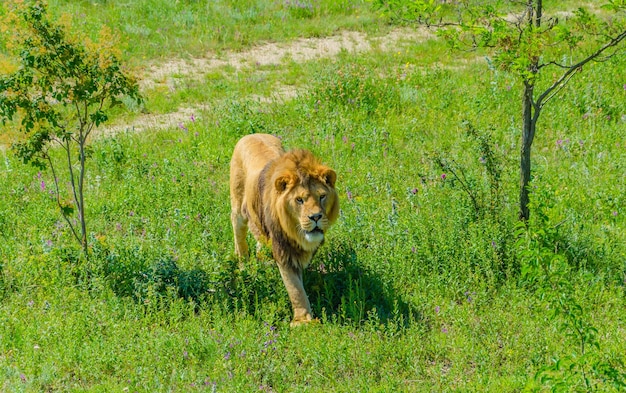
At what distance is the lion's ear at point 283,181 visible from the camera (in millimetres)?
7598

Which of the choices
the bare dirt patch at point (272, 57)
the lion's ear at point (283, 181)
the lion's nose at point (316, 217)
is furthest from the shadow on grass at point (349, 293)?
the bare dirt patch at point (272, 57)

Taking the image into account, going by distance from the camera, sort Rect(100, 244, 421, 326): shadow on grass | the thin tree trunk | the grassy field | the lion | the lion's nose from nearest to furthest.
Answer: the grassy field, the lion's nose, the lion, Rect(100, 244, 421, 326): shadow on grass, the thin tree trunk

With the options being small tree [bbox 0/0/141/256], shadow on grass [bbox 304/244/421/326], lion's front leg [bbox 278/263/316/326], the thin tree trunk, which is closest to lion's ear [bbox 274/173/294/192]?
lion's front leg [bbox 278/263/316/326]

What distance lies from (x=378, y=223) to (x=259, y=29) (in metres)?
9.37

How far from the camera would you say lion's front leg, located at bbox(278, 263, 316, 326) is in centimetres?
779

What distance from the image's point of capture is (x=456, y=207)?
30.3 ft

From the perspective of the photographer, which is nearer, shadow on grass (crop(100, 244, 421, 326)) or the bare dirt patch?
shadow on grass (crop(100, 244, 421, 326))

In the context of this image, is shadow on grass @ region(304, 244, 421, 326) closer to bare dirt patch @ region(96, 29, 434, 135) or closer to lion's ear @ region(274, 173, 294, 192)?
lion's ear @ region(274, 173, 294, 192)

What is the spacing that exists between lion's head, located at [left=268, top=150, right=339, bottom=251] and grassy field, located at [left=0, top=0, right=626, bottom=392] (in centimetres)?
76

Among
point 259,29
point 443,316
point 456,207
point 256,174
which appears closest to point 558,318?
point 443,316

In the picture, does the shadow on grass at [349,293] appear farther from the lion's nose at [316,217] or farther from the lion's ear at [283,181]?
the lion's ear at [283,181]

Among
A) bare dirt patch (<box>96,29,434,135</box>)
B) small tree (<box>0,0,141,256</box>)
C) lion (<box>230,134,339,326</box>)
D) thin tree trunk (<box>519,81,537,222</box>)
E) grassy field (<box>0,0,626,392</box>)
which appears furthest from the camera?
bare dirt patch (<box>96,29,434,135</box>)

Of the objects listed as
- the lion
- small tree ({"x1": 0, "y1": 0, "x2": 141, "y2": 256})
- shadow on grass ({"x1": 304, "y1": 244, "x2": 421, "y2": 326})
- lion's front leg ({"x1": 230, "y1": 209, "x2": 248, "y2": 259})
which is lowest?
shadow on grass ({"x1": 304, "y1": 244, "x2": 421, "y2": 326})

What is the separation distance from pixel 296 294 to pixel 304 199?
960 millimetres
